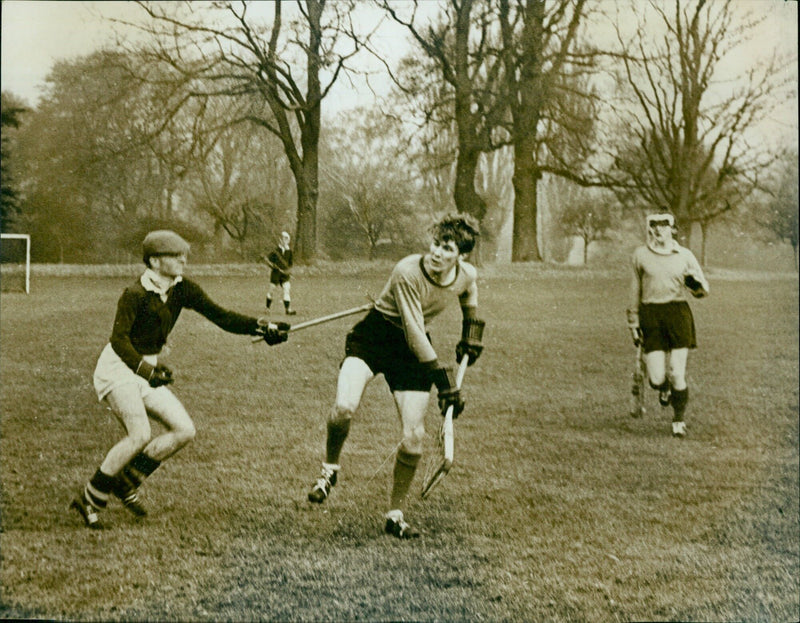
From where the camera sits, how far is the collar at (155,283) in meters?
3.30

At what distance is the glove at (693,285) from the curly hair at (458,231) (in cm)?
134

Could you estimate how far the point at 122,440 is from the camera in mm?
3346

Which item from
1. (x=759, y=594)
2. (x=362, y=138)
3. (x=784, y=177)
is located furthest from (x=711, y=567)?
(x=784, y=177)

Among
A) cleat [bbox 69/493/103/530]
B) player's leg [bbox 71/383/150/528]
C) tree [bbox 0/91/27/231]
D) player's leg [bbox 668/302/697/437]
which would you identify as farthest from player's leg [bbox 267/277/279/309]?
player's leg [bbox 668/302/697/437]

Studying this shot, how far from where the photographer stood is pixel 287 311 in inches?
140

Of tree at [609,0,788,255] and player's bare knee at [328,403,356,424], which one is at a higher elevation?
tree at [609,0,788,255]

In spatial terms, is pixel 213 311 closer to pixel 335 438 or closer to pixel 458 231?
pixel 335 438

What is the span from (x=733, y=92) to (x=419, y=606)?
9.64ft

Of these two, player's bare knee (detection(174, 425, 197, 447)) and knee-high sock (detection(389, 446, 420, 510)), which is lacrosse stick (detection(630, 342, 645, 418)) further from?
player's bare knee (detection(174, 425, 197, 447))

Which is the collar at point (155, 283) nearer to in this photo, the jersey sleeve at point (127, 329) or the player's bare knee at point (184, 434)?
the jersey sleeve at point (127, 329)

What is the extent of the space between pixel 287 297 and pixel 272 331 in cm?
28

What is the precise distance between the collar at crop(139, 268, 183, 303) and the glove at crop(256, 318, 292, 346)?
14.6 inches

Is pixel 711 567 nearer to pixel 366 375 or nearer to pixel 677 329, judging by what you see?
pixel 677 329

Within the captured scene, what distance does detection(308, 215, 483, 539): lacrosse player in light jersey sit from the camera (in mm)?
3328
